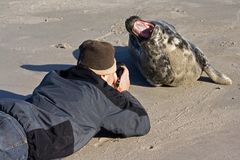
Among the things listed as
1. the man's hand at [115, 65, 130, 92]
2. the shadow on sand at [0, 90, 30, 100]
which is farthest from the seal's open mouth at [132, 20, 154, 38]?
the shadow on sand at [0, 90, 30, 100]

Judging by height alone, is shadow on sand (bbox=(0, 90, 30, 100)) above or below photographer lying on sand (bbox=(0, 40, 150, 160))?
below

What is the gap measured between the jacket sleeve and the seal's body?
98 centimetres

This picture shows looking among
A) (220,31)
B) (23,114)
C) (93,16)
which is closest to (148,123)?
(23,114)

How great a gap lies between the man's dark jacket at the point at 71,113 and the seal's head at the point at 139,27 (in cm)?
102

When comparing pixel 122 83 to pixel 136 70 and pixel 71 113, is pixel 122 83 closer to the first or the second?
pixel 71 113

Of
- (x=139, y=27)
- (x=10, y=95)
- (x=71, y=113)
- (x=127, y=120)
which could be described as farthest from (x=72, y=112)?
(x=139, y=27)

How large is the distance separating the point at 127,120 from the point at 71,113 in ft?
1.37

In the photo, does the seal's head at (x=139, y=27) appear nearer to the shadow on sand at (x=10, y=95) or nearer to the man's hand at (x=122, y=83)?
the man's hand at (x=122, y=83)

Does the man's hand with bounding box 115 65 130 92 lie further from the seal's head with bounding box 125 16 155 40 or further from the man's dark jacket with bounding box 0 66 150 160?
the seal's head with bounding box 125 16 155 40

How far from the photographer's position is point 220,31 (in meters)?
6.84

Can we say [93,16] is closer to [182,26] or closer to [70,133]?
[182,26]

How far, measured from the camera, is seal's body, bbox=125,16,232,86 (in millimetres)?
5262

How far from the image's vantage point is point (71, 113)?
12.9 feet

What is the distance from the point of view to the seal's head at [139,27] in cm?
522
